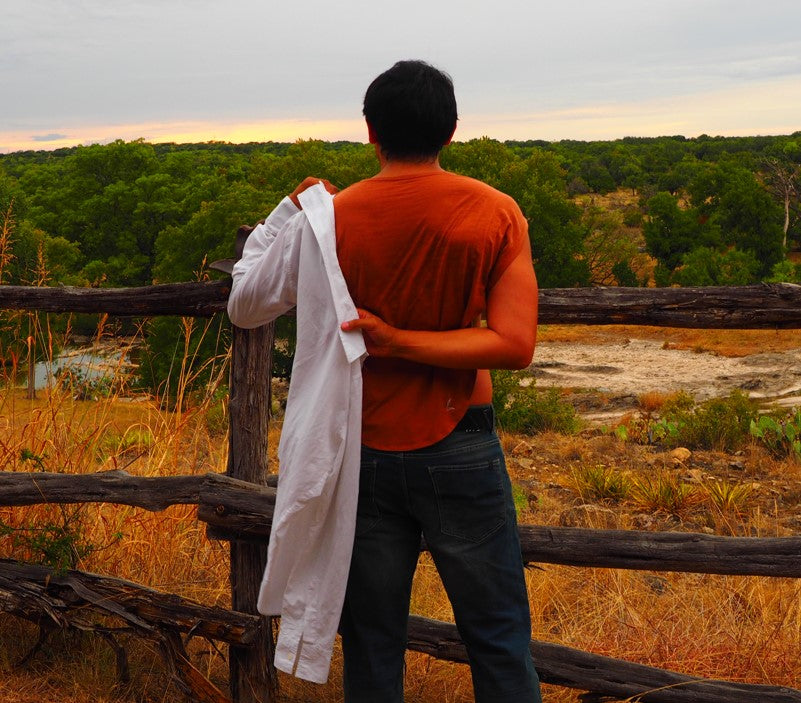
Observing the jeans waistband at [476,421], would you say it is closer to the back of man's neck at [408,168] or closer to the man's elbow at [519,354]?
the man's elbow at [519,354]

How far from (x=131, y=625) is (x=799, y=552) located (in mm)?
2116

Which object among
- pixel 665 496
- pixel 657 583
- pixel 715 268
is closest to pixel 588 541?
pixel 657 583

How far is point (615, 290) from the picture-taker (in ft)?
8.87

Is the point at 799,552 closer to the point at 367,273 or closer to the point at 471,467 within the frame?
the point at 471,467

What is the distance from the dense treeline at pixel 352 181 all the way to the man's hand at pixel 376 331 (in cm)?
1921

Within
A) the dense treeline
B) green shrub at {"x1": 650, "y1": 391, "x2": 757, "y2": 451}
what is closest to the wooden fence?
green shrub at {"x1": 650, "y1": 391, "x2": 757, "y2": 451}

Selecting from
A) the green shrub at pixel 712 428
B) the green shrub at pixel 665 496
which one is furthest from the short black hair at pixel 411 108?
the green shrub at pixel 712 428

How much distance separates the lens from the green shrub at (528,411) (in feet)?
45.9

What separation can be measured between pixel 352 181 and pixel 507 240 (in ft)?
95.9

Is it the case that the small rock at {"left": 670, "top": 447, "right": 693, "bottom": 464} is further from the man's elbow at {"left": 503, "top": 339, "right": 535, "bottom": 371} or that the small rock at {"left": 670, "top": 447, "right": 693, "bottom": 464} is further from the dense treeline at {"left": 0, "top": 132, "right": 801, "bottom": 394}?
the dense treeline at {"left": 0, "top": 132, "right": 801, "bottom": 394}

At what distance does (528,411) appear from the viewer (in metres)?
14.6

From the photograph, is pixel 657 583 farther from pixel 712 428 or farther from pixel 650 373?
pixel 650 373

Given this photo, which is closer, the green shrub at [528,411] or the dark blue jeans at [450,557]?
→ the dark blue jeans at [450,557]

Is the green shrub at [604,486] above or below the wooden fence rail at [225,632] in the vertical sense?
below
